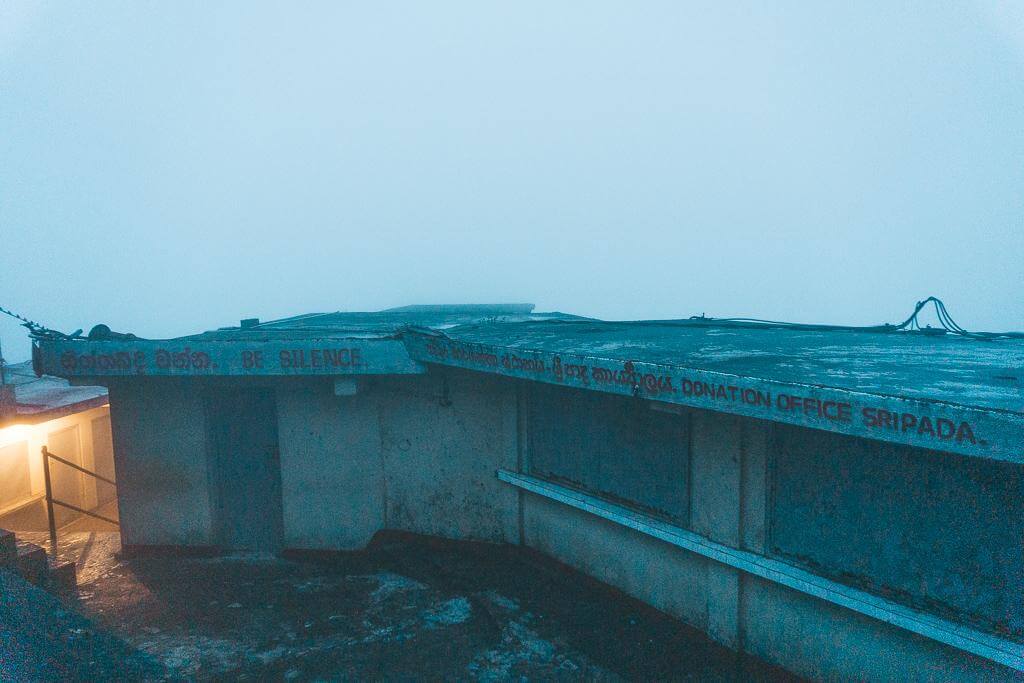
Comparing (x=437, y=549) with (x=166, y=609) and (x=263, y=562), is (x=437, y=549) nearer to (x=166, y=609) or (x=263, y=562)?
(x=263, y=562)

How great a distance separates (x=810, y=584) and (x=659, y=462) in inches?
74.8

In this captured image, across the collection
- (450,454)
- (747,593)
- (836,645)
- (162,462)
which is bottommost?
Result: (836,645)

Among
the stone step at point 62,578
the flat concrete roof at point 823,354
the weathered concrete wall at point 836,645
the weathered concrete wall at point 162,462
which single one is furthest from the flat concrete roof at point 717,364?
the stone step at point 62,578

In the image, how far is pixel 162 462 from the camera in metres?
9.82

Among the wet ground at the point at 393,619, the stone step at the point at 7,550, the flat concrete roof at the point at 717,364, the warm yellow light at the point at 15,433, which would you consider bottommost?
the wet ground at the point at 393,619

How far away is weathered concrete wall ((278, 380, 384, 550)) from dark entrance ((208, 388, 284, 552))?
1.24 ft

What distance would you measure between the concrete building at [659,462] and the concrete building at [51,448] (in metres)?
5.25

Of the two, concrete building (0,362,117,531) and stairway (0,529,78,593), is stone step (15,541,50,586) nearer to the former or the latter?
stairway (0,529,78,593)

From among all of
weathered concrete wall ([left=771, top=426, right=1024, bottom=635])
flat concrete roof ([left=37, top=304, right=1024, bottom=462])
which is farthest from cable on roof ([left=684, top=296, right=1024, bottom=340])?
weathered concrete wall ([left=771, top=426, right=1024, bottom=635])

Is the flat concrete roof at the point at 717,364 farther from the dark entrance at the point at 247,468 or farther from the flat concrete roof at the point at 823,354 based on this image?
the dark entrance at the point at 247,468

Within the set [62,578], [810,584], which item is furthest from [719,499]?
[62,578]

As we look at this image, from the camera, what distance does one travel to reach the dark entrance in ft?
32.3

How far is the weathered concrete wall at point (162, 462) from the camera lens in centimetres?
971

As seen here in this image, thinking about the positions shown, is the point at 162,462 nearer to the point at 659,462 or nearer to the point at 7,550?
the point at 7,550
